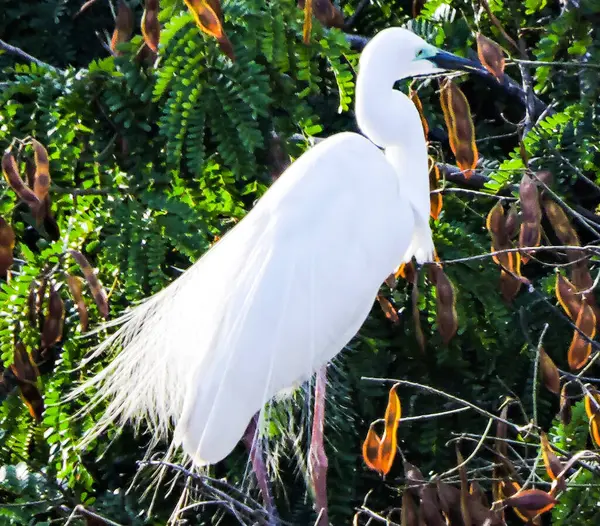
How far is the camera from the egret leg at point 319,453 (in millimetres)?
2475

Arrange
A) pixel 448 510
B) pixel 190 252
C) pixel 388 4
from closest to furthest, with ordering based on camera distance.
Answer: pixel 448 510, pixel 190 252, pixel 388 4

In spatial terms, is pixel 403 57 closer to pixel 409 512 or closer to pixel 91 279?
pixel 91 279

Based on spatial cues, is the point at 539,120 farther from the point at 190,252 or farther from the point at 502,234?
the point at 190,252

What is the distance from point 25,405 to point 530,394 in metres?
1.26

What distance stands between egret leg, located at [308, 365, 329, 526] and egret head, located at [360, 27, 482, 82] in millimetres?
724

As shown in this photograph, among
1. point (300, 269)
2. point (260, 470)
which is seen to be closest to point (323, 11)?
point (300, 269)

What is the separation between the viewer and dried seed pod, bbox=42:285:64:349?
2371mm

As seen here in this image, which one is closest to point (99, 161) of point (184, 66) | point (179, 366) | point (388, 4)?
point (184, 66)

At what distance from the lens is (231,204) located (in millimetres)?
2867

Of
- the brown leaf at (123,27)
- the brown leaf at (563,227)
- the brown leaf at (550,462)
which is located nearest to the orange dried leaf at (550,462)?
the brown leaf at (550,462)

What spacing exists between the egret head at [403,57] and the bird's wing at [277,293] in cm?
22

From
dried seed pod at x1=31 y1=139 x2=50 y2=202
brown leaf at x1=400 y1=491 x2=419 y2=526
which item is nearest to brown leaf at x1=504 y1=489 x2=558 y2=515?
brown leaf at x1=400 y1=491 x2=419 y2=526

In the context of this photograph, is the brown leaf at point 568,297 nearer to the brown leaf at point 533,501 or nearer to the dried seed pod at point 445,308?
the dried seed pod at point 445,308

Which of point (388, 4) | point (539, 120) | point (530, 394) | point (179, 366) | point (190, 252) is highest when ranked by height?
point (388, 4)
